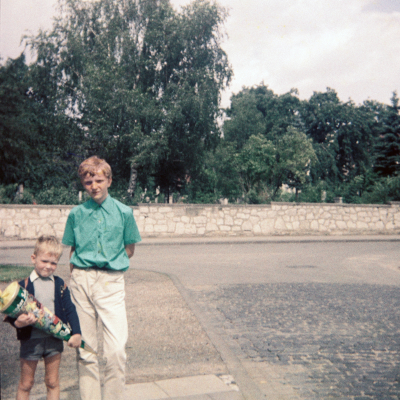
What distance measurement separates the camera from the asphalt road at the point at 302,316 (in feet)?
13.6

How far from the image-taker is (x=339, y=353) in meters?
4.83

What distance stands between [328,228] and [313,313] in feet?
54.3

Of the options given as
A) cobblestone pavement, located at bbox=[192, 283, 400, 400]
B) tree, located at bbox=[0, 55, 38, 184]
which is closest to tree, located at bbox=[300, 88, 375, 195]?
tree, located at bbox=[0, 55, 38, 184]

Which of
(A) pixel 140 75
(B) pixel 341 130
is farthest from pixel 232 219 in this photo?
(B) pixel 341 130

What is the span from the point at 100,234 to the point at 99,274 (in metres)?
0.28

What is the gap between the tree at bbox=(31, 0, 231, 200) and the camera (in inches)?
952

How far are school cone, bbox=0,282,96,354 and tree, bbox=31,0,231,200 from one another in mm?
20995

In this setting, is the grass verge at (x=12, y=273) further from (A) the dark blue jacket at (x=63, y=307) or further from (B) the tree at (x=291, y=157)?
(B) the tree at (x=291, y=157)

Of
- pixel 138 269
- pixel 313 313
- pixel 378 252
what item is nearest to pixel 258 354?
pixel 313 313

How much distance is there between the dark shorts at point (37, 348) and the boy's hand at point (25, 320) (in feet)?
0.84

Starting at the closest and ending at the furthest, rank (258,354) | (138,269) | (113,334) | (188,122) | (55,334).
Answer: (55,334)
(113,334)
(258,354)
(138,269)
(188,122)

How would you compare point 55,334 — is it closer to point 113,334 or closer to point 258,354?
point 113,334

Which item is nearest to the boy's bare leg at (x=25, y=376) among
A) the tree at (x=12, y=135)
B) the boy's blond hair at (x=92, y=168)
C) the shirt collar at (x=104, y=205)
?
the shirt collar at (x=104, y=205)

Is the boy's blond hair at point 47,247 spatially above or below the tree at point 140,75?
below
